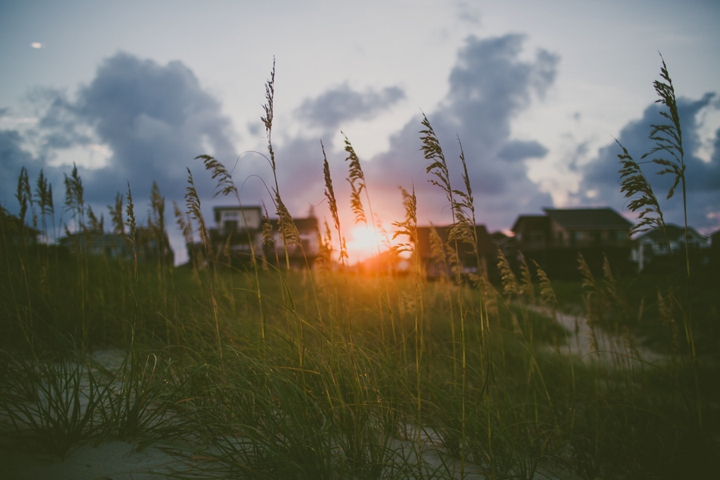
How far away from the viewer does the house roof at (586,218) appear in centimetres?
4097

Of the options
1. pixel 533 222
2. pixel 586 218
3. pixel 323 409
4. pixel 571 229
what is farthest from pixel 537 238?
pixel 323 409

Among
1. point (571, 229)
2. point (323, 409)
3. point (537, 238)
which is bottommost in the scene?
point (323, 409)

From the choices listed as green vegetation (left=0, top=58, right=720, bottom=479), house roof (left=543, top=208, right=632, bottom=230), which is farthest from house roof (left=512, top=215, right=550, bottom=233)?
green vegetation (left=0, top=58, right=720, bottom=479)

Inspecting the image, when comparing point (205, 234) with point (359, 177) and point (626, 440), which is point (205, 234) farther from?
point (626, 440)

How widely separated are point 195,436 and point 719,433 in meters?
4.48

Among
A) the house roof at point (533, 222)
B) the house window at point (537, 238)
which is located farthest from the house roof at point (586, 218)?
the house window at point (537, 238)

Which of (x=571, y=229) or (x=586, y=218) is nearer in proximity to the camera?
(x=571, y=229)

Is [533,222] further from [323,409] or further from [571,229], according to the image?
[323,409]

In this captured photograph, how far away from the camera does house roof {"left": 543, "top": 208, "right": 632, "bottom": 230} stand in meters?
41.0

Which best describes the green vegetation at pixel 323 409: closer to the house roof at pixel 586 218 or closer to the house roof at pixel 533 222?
the house roof at pixel 586 218

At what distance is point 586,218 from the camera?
41.9 m

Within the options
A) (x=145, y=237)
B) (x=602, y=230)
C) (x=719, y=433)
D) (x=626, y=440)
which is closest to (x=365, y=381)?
(x=626, y=440)

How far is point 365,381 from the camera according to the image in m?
2.47

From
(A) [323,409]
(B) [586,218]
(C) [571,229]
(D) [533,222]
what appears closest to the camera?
(A) [323,409]
